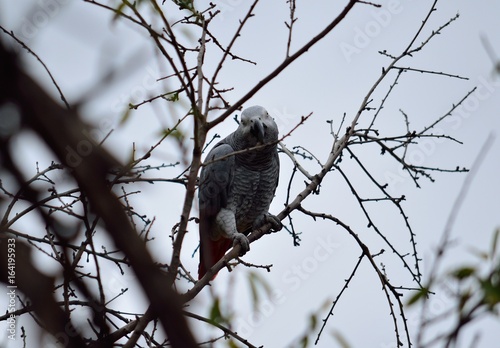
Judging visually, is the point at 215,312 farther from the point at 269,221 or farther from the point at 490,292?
the point at 269,221

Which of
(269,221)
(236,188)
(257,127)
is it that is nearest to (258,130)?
(257,127)

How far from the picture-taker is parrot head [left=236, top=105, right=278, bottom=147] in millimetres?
4555

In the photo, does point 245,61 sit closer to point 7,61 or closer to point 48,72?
point 48,72

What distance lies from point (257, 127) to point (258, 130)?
0.03 meters

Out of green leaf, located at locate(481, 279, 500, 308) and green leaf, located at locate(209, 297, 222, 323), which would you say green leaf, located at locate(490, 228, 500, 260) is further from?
green leaf, located at locate(209, 297, 222, 323)

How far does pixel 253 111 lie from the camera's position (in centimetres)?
475

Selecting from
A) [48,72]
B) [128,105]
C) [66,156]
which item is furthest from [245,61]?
[66,156]

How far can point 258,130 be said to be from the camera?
454cm

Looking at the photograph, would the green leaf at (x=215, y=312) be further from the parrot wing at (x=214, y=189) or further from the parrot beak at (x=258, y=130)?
the parrot wing at (x=214, y=189)

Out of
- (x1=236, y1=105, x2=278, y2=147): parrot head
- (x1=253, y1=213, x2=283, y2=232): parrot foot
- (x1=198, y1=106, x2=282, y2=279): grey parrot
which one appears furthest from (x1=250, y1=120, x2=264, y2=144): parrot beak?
(x1=253, y1=213, x2=283, y2=232): parrot foot

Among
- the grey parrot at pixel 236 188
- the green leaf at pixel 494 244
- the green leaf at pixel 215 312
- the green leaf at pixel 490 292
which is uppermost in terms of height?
the grey parrot at pixel 236 188

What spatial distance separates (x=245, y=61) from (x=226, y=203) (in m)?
1.99

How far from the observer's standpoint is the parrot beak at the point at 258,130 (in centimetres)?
451

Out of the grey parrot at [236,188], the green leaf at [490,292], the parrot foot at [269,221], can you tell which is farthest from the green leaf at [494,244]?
the grey parrot at [236,188]
